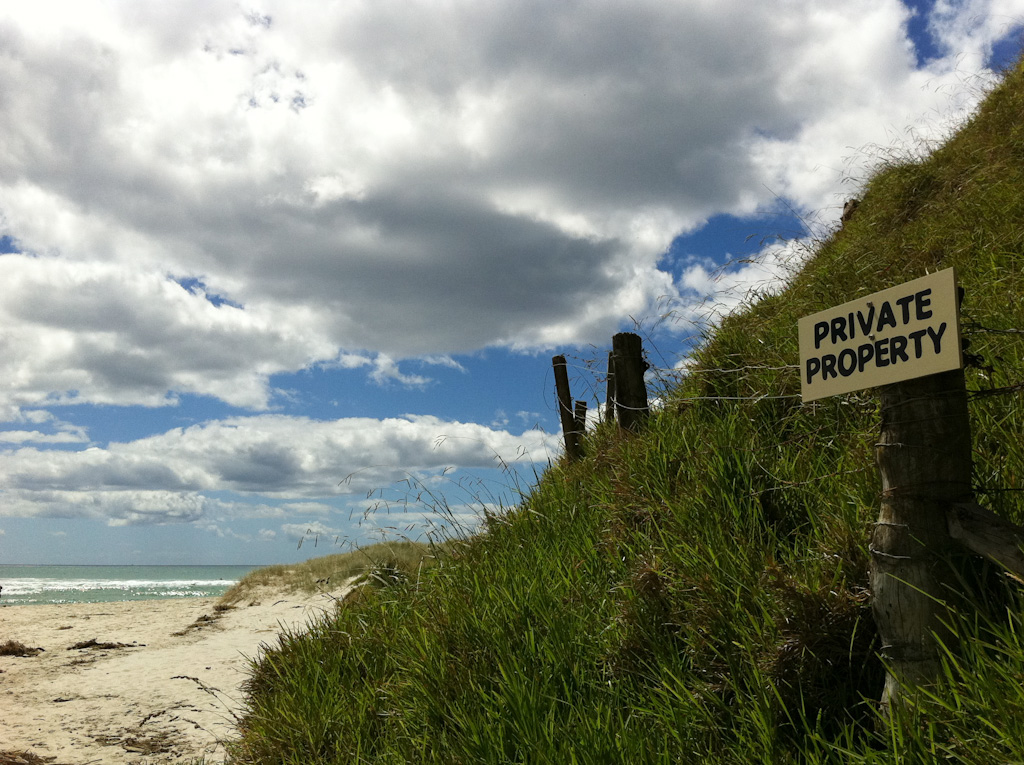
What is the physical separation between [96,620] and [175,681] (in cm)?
988

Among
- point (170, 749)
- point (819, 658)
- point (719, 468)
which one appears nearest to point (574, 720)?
point (819, 658)

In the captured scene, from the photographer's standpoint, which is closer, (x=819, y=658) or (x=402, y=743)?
(x=819, y=658)

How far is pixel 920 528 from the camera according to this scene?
100 inches

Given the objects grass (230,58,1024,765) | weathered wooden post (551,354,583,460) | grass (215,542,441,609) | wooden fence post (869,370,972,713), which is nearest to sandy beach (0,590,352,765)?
grass (215,542,441,609)

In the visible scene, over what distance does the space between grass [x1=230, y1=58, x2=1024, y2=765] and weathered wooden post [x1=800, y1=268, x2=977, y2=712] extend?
150 millimetres

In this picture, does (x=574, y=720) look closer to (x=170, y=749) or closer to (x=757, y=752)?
(x=757, y=752)

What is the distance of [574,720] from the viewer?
3109mm

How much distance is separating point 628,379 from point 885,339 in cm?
320

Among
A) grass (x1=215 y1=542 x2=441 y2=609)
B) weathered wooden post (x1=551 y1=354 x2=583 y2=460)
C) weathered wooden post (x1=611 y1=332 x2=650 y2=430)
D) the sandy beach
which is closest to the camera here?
weathered wooden post (x1=611 y1=332 x2=650 y2=430)

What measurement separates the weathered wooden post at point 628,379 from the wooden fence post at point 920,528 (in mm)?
3127

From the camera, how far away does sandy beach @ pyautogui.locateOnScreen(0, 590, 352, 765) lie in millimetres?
7070

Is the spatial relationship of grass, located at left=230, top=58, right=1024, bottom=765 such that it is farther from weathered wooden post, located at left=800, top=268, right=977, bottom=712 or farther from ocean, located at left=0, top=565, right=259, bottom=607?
ocean, located at left=0, top=565, right=259, bottom=607

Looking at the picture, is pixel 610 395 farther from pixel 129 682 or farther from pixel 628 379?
pixel 129 682

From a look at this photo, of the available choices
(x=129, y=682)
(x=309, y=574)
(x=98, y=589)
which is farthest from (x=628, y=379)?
(x=98, y=589)
